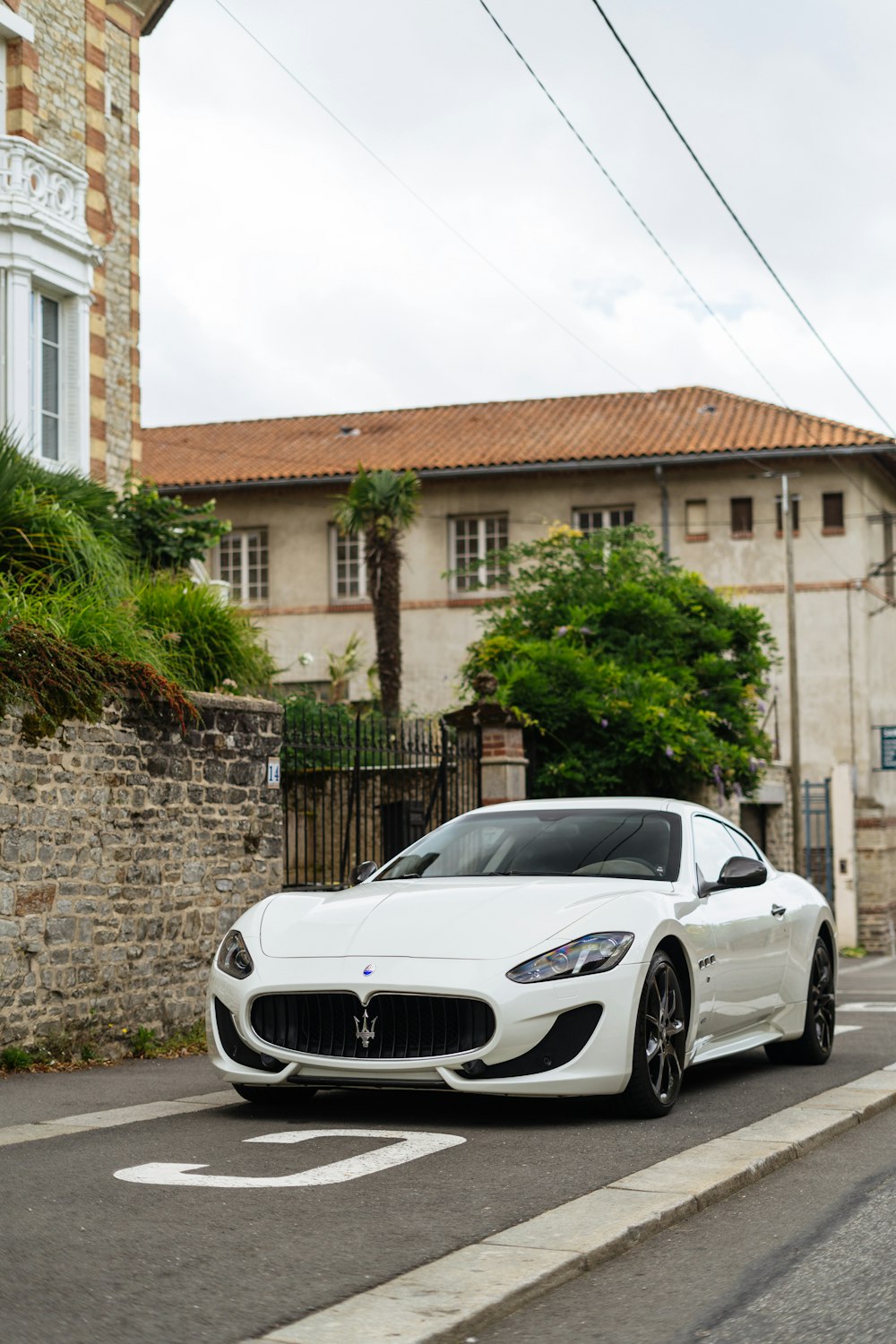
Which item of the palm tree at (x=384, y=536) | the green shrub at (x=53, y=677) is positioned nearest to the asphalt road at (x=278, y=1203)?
the green shrub at (x=53, y=677)

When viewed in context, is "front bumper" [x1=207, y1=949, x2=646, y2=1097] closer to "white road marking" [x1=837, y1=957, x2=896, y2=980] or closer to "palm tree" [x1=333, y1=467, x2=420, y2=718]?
"white road marking" [x1=837, y1=957, x2=896, y2=980]

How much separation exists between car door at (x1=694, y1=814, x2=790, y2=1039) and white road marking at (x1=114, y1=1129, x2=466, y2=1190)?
6.60 ft

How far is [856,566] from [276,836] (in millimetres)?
27981

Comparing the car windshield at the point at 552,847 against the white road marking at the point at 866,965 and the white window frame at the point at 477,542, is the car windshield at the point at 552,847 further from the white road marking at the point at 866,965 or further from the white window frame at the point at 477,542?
the white window frame at the point at 477,542

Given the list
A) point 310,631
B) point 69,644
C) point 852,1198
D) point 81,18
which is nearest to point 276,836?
point 69,644

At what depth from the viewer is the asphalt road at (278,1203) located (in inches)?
163

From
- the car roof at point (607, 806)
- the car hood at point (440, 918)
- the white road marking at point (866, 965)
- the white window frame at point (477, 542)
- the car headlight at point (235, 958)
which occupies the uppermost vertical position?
the white window frame at point (477, 542)

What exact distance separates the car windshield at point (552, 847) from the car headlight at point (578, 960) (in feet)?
2.76

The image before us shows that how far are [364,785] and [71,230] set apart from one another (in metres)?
7.27

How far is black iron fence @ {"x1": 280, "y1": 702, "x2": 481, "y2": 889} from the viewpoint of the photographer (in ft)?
45.4

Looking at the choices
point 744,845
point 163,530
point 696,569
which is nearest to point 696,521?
point 696,569

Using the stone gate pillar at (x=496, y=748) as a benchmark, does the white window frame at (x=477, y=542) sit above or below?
above

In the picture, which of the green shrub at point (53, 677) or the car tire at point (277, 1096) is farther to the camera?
the green shrub at point (53, 677)

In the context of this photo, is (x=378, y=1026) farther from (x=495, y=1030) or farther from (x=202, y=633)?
(x=202, y=633)
